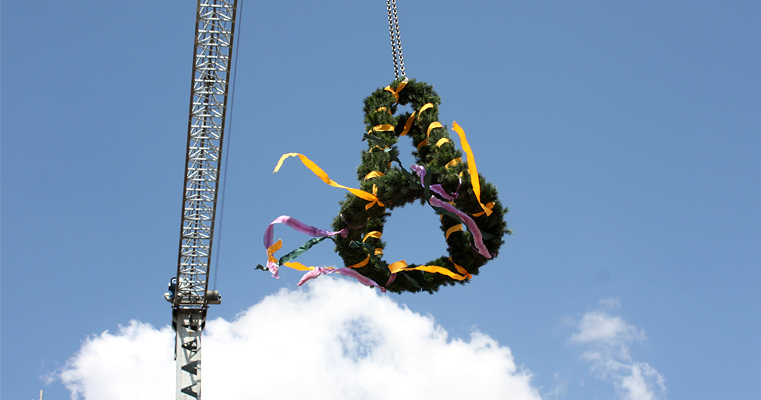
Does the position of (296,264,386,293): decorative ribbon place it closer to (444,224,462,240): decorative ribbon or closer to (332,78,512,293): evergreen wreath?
(332,78,512,293): evergreen wreath

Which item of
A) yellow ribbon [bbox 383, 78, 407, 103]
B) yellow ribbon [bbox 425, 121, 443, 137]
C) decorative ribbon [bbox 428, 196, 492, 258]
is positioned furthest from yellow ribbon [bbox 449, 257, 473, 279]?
yellow ribbon [bbox 383, 78, 407, 103]

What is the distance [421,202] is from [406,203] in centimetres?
21

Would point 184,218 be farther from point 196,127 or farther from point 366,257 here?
point 366,257

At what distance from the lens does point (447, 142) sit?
A: 1141 centimetres

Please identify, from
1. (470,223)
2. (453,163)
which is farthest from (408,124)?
(470,223)

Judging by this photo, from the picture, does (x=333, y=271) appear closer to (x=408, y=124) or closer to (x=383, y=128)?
(x=383, y=128)

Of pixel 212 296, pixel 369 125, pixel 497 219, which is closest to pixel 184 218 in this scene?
pixel 212 296

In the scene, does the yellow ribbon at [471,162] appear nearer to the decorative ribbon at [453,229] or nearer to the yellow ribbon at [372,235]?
the decorative ribbon at [453,229]

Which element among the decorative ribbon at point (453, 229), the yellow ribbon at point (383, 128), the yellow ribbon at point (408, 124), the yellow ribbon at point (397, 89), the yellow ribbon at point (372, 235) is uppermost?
the yellow ribbon at point (397, 89)

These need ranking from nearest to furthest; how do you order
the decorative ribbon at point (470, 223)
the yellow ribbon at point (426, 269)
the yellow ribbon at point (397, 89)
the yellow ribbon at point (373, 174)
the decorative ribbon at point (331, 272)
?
the decorative ribbon at point (470, 223) < the yellow ribbon at point (426, 269) < the yellow ribbon at point (373, 174) < the decorative ribbon at point (331, 272) < the yellow ribbon at point (397, 89)

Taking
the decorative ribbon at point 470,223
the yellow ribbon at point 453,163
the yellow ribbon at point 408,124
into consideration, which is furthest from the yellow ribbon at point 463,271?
the yellow ribbon at point 408,124

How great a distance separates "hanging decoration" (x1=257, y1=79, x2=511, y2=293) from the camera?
10930 mm

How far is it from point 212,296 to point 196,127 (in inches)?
242

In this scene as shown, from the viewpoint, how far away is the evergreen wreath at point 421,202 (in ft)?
36.0
